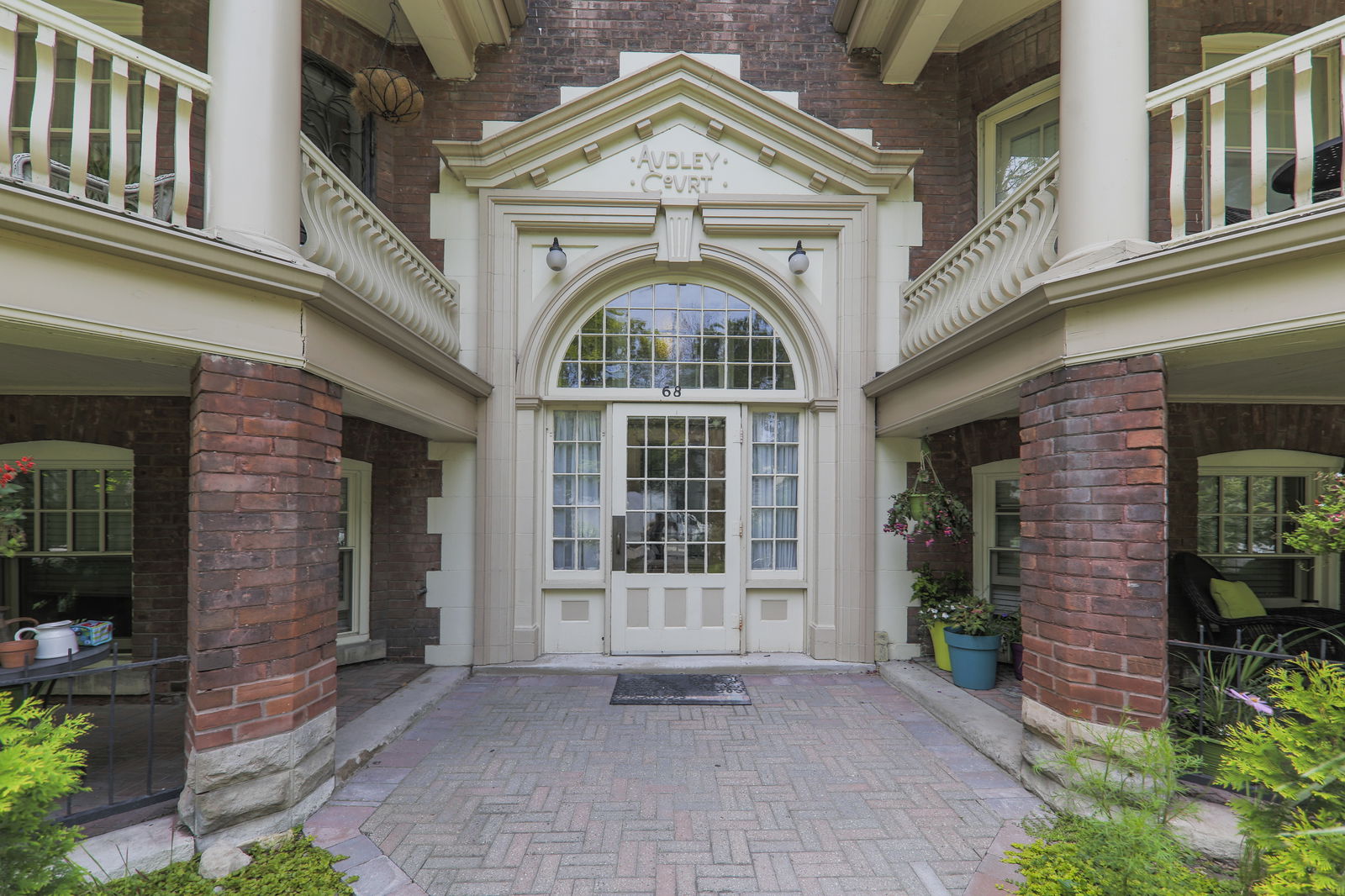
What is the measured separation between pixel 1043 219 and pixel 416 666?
594 cm

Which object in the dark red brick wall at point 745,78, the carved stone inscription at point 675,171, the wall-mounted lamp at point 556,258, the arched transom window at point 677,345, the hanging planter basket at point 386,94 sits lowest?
the arched transom window at point 677,345

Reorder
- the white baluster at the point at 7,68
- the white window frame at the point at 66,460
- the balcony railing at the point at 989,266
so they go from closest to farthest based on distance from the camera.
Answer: the white baluster at the point at 7,68, the balcony railing at the point at 989,266, the white window frame at the point at 66,460

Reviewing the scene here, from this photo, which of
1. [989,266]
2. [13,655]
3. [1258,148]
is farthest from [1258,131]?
[13,655]

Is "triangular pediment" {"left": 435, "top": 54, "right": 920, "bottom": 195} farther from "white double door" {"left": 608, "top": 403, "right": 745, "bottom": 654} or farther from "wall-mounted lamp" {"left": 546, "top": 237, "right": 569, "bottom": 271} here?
"white double door" {"left": 608, "top": 403, "right": 745, "bottom": 654}

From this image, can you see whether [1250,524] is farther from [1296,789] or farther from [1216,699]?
[1296,789]

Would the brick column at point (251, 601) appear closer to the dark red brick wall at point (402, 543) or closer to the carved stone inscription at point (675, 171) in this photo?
the dark red brick wall at point (402, 543)

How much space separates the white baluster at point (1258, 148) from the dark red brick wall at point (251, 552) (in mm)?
4657

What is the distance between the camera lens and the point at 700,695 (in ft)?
15.8

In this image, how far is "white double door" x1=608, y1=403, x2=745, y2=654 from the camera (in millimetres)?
5727

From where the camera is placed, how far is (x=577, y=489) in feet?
19.2

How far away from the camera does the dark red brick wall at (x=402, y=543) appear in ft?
18.1

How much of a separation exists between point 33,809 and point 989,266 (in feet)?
18.0

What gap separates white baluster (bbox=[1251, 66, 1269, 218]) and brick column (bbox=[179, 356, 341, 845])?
4656mm

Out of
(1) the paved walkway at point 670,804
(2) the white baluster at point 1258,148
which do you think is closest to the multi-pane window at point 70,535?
(1) the paved walkway at point 670,804
